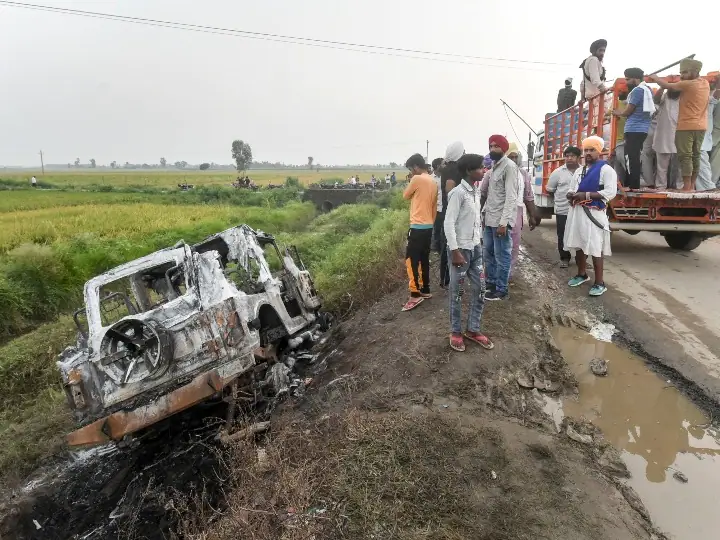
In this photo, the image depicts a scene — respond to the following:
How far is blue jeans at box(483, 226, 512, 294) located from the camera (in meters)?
5.32

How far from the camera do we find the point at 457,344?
429 cm

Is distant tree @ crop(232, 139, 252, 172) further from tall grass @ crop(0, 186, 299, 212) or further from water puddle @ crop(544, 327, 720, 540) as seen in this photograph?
water puddle @ crop(544, 327, 720, 540)

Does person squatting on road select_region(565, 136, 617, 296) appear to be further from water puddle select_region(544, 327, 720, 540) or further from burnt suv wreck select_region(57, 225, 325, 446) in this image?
burnt suv wreck select_region(57, 225, 325, 446)

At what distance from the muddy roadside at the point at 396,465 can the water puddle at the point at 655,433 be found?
141mm

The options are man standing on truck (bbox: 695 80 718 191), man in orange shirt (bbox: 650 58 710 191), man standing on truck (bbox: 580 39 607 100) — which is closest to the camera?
man in orange shirt (bbox: 650 58 710 191)

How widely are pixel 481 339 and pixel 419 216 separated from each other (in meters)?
1.77

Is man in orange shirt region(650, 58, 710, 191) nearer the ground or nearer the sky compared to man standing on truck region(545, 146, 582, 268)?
nearer the sky

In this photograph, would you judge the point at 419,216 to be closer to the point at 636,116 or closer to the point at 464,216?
the point at 464,216

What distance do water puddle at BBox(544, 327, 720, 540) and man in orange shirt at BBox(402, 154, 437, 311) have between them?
6.26 ft

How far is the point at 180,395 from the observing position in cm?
434

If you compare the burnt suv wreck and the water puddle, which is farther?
the burnt suv wreck

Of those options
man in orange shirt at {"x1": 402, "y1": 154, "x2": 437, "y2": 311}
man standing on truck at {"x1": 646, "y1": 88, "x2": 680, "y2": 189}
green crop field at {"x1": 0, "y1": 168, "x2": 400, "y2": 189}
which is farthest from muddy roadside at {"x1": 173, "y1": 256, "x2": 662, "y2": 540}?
green crop field at {"x1": 0, "y1": 168, "x2": 400, "y2": 189}

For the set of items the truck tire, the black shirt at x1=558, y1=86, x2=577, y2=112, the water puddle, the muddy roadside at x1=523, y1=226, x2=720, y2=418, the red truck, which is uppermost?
the black shirt at x1=558, y1=86, x2=577, y2=112

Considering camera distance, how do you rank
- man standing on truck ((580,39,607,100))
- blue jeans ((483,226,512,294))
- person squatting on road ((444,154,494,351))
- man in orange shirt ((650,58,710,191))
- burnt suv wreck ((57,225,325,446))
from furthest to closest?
man standing on truck ((580,39,607,100)) → man in orange shirt ((650,58,710,191)) → blue jeans ((483,226,512,294)) → burnt suv wreck ((57,225,325,446)) → person squatting on road ((444,154,494,351))
